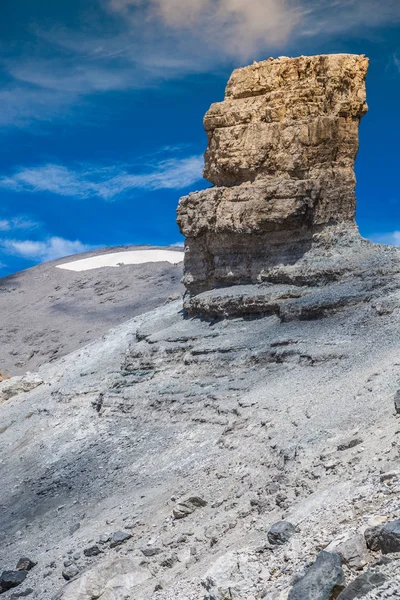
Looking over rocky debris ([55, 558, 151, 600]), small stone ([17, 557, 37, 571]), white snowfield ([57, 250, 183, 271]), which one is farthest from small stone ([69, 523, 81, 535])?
white snowfield ([57, 250, 183, 271])

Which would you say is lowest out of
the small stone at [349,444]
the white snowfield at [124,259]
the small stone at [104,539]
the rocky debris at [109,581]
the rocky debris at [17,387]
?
the rocky debris at [109,581]

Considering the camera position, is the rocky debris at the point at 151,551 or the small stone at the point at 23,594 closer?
the rocky debris at the point at 151,551

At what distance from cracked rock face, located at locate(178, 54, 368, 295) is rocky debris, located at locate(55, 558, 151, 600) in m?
10.9

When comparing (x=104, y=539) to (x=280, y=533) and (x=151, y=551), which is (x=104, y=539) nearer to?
(x=151, y=551)

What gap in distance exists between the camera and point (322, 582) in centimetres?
571

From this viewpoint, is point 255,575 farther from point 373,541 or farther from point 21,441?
point 21,441

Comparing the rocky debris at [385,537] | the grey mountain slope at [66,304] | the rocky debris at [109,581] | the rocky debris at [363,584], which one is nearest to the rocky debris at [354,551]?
the rocky debris at [385,537]

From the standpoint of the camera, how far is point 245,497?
31.8 ft

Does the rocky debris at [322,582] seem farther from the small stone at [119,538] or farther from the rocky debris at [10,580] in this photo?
the rocky debris at [10,580]

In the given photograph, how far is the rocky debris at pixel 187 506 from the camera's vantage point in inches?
394

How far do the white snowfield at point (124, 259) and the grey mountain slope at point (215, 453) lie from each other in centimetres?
3449

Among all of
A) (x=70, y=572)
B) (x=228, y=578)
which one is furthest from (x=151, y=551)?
(x=228, y=578)

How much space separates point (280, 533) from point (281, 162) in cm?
1324

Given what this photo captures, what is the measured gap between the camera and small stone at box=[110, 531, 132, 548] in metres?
9.96
